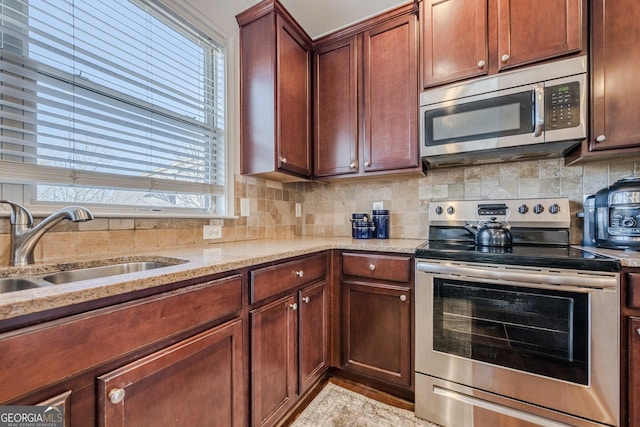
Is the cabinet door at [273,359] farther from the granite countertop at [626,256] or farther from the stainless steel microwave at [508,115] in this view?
the granite countertop at [626,256]

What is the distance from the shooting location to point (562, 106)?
58.2 inches

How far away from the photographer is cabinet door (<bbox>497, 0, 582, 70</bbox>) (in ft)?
4.77

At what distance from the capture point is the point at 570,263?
1.23 metres

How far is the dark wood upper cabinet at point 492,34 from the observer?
4.83 ft

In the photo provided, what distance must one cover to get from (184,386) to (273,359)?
487 millimetres

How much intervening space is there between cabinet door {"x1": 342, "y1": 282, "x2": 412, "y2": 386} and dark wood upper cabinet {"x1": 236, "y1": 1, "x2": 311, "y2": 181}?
1020mm

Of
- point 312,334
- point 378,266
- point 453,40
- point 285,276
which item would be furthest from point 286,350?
→ point 453,40

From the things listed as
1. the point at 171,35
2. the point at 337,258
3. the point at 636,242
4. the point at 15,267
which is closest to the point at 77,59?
the point at 171,35

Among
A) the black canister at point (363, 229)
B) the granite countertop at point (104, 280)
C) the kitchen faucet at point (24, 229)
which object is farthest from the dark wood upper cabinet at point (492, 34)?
the kitchen faucet at point (24, 229)

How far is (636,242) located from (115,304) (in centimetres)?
216

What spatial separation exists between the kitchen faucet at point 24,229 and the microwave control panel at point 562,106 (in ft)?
7.17

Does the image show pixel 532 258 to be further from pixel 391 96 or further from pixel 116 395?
pixel 116 395

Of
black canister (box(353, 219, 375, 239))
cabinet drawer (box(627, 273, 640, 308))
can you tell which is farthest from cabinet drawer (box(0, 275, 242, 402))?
cabinet drawer (box(627, 273, 640, 308))

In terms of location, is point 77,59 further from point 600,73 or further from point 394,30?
point 600,73
